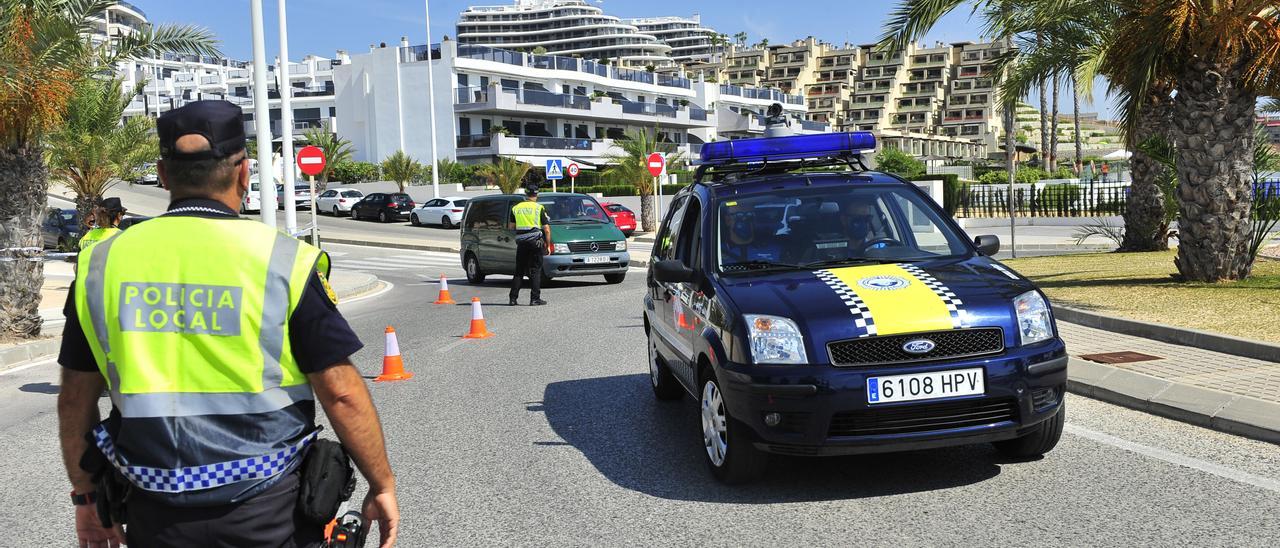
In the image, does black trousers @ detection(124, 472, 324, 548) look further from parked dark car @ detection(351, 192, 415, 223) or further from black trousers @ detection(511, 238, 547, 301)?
parked dark car @ detection(351, 192, 415, 223)

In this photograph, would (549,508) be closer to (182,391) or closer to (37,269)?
(182,391)

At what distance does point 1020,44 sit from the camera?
20.6 meters

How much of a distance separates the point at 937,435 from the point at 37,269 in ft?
38.3

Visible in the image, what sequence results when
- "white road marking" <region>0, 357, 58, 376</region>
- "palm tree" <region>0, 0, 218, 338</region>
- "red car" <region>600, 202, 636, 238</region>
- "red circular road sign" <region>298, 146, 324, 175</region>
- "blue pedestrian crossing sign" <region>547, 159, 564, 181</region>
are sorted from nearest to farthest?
1. "white road marking" <region>0, 357, 58, 376</region>
2. "palm tree" <region>0, 0, 218, 338</region>
3. "red circular road sign" <region>298, 146, 324, 175</region>
4. "red car" <region>600, 202, 636, 238</region>
5. "blue pedestrian crossing sign" <region>547, 159, 564, 181</region>

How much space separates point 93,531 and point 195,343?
647 mm

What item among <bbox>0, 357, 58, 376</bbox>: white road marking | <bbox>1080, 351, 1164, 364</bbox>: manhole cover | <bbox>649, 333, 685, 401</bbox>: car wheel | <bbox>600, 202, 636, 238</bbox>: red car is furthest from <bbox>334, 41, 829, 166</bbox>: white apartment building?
<bbox>649, 333, 685, 401</bbox>: car wheel

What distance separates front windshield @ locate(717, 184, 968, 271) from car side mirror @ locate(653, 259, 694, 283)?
0.79 ft

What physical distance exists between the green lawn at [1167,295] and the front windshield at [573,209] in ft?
24.9

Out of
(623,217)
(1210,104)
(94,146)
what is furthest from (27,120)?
(623,217)

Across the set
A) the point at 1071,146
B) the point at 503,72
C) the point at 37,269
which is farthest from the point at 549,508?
the point at 1071,146

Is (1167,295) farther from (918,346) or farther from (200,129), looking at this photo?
(200,129)

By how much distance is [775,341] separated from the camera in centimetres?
570

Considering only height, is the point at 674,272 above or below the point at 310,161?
below

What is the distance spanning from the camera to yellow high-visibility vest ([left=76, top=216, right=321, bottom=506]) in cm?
256
